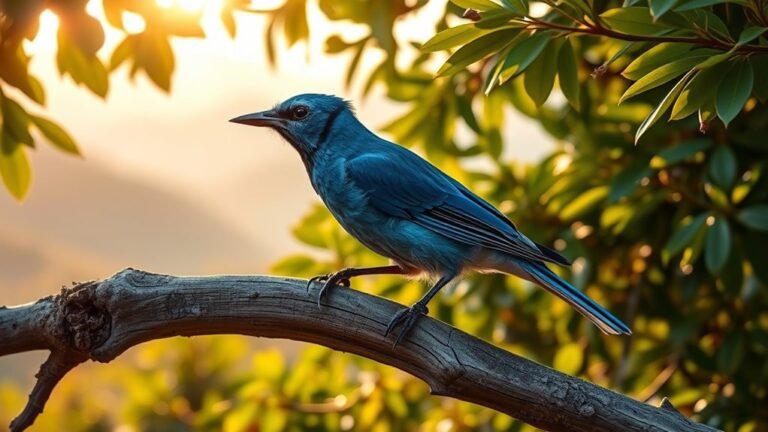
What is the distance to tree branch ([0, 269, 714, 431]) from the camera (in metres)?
2.96

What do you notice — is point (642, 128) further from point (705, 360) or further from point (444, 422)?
point (444, 422)

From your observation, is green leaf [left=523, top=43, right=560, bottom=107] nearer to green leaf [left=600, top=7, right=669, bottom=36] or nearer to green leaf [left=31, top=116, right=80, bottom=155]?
green leaf [left=600, top=7, right=669, bottom=36]

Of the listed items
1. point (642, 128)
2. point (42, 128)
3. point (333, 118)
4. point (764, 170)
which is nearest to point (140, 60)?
point (42, 128)

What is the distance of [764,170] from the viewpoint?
417 cm

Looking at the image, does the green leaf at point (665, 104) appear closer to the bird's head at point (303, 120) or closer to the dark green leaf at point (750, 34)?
the dark green leaf at point (750, 34)

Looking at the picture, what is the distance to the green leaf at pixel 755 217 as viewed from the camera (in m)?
3.92

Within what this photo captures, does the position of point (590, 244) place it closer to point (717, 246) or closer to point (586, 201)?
point (586, 201)

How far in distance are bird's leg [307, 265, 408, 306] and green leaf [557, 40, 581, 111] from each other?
2.88 ft

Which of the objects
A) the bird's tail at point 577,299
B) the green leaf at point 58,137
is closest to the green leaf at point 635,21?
the bird's tail at point 577,299

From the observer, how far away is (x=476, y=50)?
2.60 metres

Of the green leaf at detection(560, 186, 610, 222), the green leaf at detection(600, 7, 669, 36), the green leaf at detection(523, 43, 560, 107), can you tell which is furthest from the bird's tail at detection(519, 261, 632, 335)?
the green leaf at detection(560, 186, 610, 222)

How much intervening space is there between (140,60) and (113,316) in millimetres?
965

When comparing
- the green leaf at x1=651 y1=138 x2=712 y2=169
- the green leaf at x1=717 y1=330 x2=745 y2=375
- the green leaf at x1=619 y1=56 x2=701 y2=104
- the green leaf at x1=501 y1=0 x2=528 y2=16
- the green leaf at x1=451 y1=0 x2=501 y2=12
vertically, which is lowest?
the green leaf at x1=717 y1=330 x2=745 y2=375

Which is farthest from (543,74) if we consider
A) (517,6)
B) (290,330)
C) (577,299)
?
(290,330)
